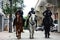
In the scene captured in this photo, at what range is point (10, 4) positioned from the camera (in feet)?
107

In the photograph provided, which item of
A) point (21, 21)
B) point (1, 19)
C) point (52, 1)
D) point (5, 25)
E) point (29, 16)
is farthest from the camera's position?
point (5, 25)

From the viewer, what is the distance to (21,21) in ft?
45.9

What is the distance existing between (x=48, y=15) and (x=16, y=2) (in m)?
17.6

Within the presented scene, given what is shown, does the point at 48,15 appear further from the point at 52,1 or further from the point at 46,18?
the point at 52,1

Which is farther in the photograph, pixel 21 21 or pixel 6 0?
pixel 6 0

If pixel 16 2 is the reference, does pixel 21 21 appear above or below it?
below

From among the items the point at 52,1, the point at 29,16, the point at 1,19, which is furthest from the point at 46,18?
the point at 1,19

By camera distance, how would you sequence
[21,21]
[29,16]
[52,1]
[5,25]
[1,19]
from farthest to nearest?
[5,25]
[1,19]
[52,1]
[29,16]
[21,21]

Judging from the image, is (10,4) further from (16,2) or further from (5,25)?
(5,25)

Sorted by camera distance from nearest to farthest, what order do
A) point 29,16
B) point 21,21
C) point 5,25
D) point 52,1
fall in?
point 21,21
point 29,16
point 52,1
point 5,25

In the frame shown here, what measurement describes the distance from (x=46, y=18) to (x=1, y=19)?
22142 millimetres

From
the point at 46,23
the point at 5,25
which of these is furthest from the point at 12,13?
the point at 46,23

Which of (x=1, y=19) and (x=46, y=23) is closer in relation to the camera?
(x=46, y=23)

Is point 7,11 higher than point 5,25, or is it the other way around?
point 7,11
